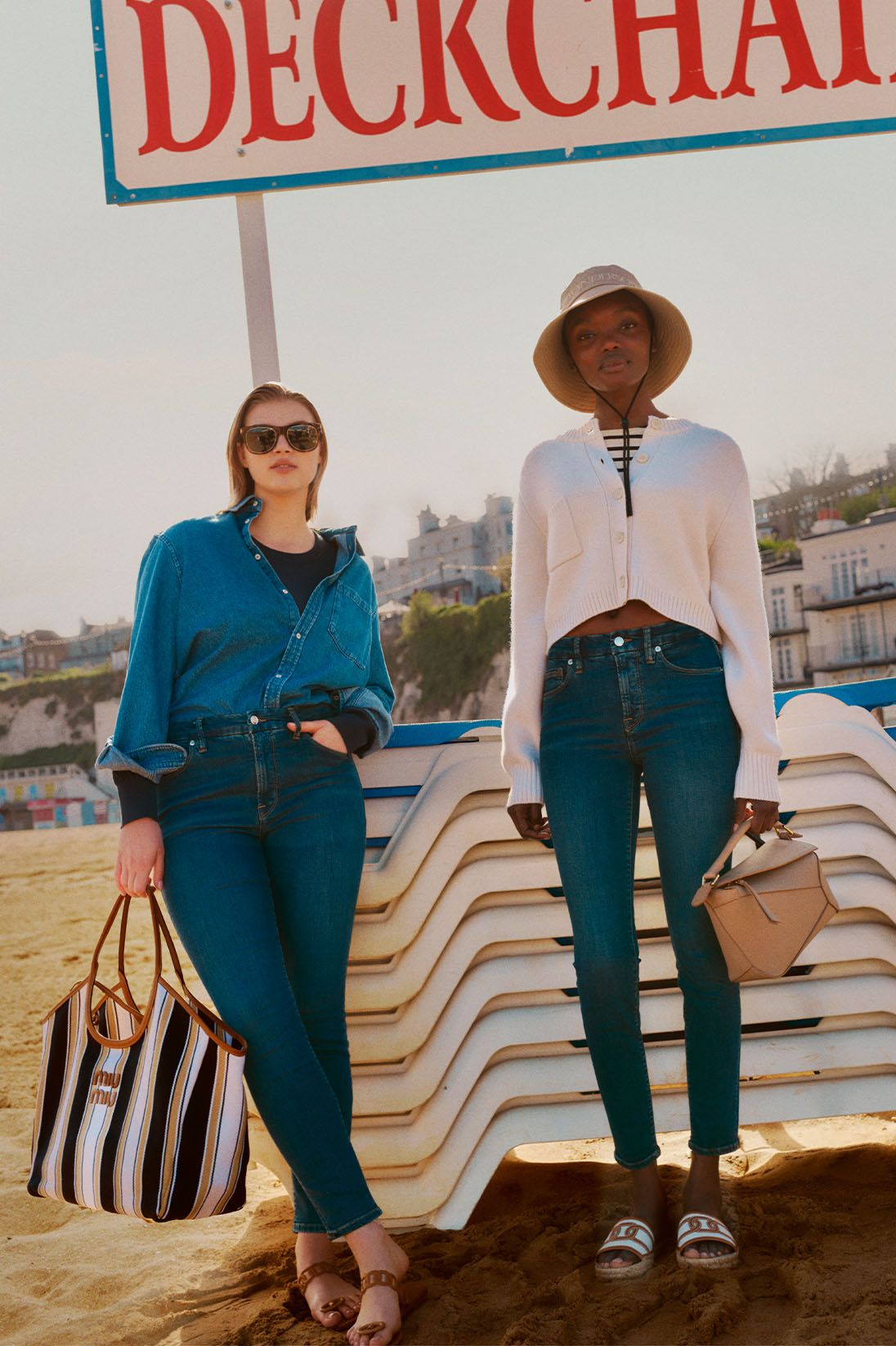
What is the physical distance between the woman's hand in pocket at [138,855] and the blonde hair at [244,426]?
76 cm

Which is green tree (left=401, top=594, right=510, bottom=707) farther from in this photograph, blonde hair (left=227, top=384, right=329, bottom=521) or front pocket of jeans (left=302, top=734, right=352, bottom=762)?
front pocket of jeans (left=302, top=734, right=352, bottom=762)

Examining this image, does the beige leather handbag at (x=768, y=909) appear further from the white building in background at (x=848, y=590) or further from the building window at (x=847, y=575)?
the building window at (x=847, y=575)

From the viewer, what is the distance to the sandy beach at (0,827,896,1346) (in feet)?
6.41

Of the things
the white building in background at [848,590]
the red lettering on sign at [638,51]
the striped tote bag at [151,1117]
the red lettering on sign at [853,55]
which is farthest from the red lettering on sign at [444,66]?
the white building in background at [848,590]

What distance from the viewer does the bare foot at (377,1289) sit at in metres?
1.94

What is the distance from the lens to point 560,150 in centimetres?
329

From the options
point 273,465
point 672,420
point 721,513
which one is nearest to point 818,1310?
point 721,513

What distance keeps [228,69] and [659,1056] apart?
3.07 metres

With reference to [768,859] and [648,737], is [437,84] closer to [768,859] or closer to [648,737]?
[648,737]

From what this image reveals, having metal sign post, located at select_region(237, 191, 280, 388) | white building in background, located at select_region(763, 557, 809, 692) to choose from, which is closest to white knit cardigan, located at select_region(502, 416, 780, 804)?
metal sign post, located at select_region(237, 191, 280, 388)

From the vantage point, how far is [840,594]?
2141 centimetres

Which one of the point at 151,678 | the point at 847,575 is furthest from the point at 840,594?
the point at 151,678

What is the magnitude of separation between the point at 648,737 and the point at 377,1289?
1.15m

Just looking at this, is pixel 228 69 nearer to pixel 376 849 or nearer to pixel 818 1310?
pixel 376 849
